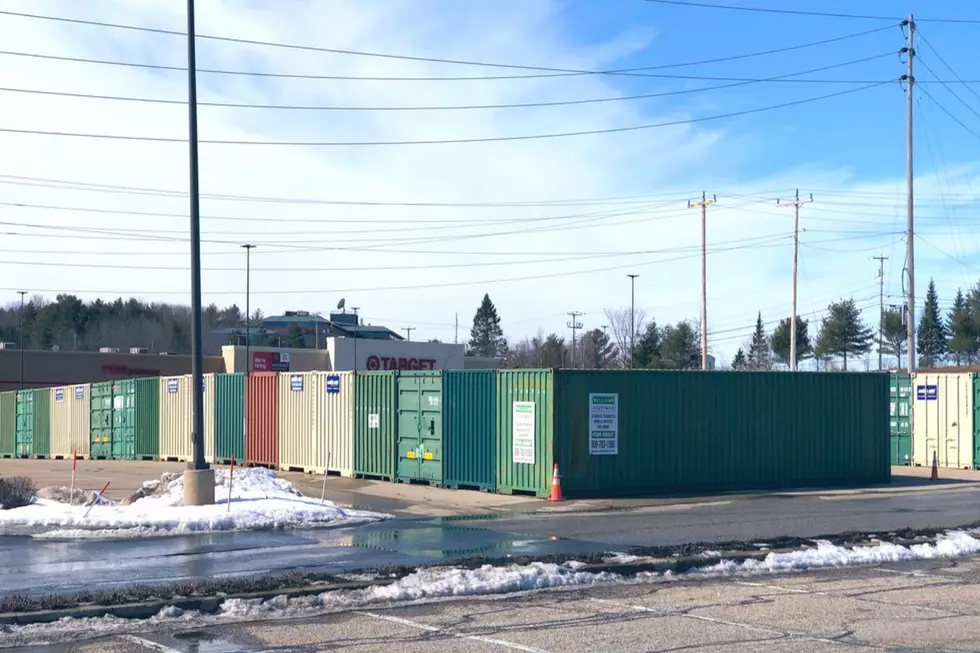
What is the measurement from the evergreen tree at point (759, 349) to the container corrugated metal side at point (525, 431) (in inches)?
2953

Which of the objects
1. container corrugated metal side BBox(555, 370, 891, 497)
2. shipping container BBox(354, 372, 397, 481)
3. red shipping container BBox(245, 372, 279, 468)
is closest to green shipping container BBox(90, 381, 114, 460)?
red shipping container BBox(245, 372, 279, 468)

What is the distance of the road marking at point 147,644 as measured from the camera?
27.2 feet

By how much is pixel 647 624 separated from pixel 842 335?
8391cm

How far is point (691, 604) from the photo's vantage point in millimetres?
10219

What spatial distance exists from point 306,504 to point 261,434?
1306 centimetres

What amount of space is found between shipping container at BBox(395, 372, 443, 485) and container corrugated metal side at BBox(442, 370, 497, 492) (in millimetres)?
252

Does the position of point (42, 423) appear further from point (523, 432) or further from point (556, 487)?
point (556, 487)

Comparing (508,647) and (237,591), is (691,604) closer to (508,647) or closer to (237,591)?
(508,647)

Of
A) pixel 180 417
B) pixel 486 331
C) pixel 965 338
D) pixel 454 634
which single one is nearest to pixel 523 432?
pixel 454 634

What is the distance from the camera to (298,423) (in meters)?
29.5

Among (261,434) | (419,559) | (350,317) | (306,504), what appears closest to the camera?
(419,559)

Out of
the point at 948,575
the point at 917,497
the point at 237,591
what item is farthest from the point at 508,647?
the point at 917,497

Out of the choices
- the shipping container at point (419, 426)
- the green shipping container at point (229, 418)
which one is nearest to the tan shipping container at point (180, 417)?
the green shipping container at point (229, 418)

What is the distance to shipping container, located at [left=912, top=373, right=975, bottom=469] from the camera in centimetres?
3155
